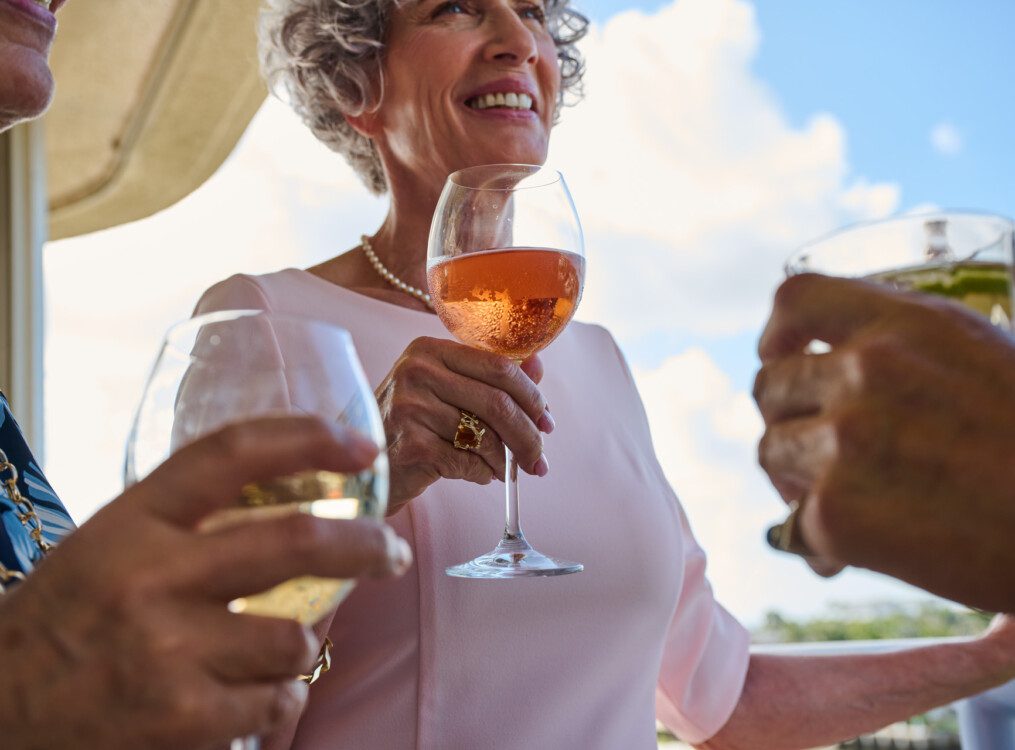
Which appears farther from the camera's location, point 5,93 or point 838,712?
point 838,712

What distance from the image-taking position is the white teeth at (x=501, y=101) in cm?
188

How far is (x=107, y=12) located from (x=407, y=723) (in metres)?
4.10

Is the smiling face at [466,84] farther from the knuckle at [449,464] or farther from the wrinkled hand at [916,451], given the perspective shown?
the wrinkled hand at [916,451]

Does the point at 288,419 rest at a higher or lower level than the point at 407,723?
higher

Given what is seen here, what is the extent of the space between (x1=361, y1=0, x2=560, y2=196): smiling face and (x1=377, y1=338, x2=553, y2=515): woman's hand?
68 centimetres

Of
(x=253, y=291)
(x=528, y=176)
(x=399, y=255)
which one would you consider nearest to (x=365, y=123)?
(x=399, y=255)

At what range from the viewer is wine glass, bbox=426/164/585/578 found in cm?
134

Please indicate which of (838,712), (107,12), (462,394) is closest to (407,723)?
(462,394)

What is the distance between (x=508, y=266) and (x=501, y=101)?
646mm

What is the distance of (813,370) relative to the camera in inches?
25.3

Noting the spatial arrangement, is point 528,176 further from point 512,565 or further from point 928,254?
point 928,254

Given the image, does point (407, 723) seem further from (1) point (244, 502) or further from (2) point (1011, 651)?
(2) point (1011, 651)

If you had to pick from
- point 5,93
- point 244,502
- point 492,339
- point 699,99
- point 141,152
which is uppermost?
point 699,99

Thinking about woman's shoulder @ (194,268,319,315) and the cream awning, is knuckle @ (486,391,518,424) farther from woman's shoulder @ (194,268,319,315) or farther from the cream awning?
the cream awning
